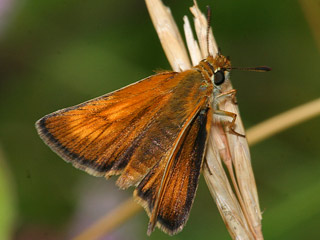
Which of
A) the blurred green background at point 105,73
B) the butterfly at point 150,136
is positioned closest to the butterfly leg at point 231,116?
the butterfly at point 150,136

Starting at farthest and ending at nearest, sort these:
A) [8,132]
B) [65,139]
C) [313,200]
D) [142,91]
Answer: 1. [8,132]
2. [313,200]
3. [142,91]
4. [65,139]

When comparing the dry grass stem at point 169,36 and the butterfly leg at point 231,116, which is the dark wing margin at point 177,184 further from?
the dry grass stem at point 169,36

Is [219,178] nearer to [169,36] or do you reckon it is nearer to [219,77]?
[219,77]

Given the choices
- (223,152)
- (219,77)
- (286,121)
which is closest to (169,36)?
(219,77)

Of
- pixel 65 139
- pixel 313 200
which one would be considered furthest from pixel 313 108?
pixel 65 139

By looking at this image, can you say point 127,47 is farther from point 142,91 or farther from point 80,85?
point 142,91

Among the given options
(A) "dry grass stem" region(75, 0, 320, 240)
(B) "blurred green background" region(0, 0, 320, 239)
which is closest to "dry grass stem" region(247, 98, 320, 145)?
(A) "dry grass stem" region(75, 0, 320, 240)

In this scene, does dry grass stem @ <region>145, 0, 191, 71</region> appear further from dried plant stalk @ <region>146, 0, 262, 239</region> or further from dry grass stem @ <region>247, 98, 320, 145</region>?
dry grass stem @ <region>247, 98, 320, 145</region>
